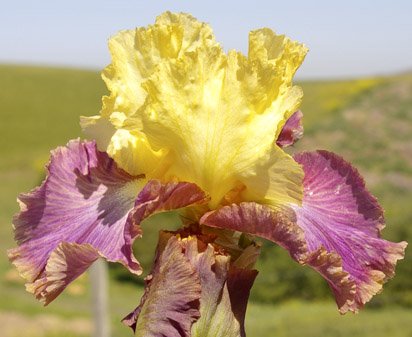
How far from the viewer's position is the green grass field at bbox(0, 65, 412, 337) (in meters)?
8.73

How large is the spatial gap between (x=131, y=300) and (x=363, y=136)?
1125 centimetres

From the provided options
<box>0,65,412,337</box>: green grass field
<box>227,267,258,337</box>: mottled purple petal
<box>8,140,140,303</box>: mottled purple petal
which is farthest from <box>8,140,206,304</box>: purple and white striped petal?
<box>0,65,412,337</box>: green grass field

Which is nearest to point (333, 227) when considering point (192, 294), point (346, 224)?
point (346, 224)

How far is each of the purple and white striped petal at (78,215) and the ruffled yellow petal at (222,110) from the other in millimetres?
59

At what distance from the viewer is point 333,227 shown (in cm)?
112

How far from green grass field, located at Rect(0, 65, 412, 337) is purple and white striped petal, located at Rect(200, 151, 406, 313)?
0.69 meters

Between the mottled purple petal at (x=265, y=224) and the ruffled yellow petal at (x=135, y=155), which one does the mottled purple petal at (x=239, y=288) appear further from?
the ruffled yellow petal at (x=135, y=155)

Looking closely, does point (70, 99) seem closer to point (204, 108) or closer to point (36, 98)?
point (36, 98)

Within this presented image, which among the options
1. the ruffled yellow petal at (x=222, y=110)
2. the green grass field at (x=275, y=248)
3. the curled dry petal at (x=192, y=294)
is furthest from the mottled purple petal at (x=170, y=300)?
the green grass field at (x=275, y=248)

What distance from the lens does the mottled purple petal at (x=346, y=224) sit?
106 centimetres

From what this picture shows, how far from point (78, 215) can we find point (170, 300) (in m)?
0.25

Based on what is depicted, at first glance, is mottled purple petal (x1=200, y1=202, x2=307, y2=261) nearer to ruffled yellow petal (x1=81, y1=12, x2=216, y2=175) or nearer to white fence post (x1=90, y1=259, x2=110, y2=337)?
ruffled yellow petal (x1=81, y1=12, x2=216, y2=175)

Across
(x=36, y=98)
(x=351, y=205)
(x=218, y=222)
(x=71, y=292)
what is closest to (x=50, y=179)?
(x=218, y=222)

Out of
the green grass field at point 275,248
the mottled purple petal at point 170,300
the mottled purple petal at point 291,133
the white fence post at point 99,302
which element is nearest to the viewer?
the mottled purple petal at point 170,300
